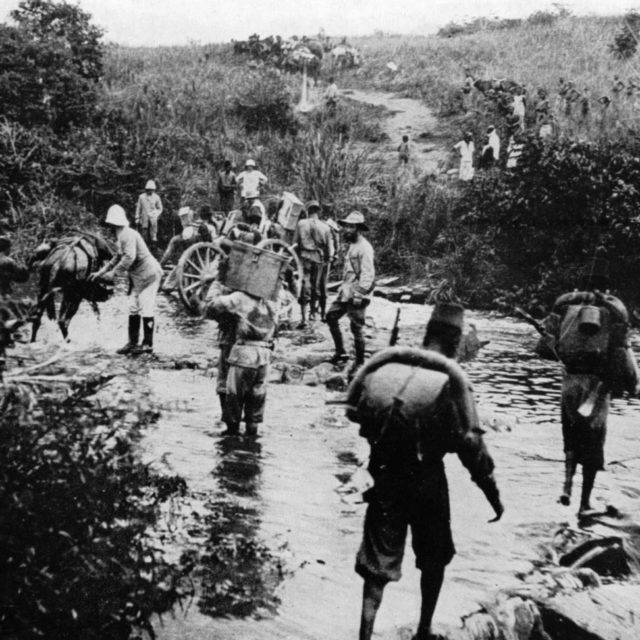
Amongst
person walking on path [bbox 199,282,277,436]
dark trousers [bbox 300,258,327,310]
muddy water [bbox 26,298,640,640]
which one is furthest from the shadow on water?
dark trousers [bbox 300,258,327,310]

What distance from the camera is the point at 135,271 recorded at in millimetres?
9891

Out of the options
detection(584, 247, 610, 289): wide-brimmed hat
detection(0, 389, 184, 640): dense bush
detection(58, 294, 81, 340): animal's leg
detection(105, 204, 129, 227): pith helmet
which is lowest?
detection(58, 294, 81, 340): animal's leg

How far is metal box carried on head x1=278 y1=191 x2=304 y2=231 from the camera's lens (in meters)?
13.9

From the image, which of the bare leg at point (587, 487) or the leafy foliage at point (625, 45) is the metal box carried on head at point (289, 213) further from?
the leafy foliage at point (625, 45)

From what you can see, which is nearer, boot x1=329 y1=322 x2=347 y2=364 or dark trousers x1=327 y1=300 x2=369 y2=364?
dark trousers x1=327 y1=300 x2=369 y2=364

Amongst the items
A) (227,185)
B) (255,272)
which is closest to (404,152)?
(227,185)

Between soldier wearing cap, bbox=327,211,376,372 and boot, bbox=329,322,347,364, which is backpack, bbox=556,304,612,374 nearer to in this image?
soldier wearing cap, bbox=327,211,376,372

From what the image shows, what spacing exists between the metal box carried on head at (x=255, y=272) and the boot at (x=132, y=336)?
3892 mm

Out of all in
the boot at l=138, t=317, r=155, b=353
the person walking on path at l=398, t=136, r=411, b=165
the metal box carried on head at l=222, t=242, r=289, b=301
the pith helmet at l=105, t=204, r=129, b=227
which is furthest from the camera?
the person walking on path at l=398, t=136, r=411, b=165

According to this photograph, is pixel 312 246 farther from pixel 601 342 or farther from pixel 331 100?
pixel 331 100

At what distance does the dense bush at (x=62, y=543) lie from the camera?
117 inches

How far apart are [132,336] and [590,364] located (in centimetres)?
606

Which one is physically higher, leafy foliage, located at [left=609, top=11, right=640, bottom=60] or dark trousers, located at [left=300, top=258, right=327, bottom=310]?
leafy foliage, located at [left=609, top=11, right=640, bottom=60]

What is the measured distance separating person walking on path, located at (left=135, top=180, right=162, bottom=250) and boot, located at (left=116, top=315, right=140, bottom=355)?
8.59 meters
